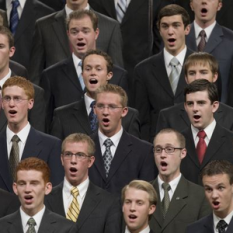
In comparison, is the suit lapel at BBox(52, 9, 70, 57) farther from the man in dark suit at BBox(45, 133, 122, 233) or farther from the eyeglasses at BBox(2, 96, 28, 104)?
the man in dark suit at BBox(45, 133, 122, 233)

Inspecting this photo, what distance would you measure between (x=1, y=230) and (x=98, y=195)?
0.97 meters

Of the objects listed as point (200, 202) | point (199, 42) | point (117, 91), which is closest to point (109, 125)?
point (117, 91)

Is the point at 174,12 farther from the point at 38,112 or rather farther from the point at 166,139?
the point at 166,139

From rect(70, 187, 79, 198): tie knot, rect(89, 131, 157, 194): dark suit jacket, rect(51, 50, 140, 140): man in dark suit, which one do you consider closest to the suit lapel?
rect(51, 50, 140, 140): man in dark suit

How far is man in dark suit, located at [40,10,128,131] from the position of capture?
1304 cm

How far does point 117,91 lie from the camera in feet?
40.0

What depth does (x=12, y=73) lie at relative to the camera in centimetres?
1290

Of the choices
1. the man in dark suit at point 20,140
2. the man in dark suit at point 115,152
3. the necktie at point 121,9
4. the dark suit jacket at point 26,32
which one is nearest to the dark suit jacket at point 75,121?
the man in dark suit at point 115,152

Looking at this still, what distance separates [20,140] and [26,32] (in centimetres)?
244

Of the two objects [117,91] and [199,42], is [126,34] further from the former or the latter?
[117,91]

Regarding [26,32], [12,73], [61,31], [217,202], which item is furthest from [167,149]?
[26,32]

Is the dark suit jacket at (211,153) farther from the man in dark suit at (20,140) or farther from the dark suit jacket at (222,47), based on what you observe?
the dark suit jacket at (222,47)

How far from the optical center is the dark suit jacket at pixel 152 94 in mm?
A: 13000

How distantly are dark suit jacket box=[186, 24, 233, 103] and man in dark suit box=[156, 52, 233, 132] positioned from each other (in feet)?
2.44
